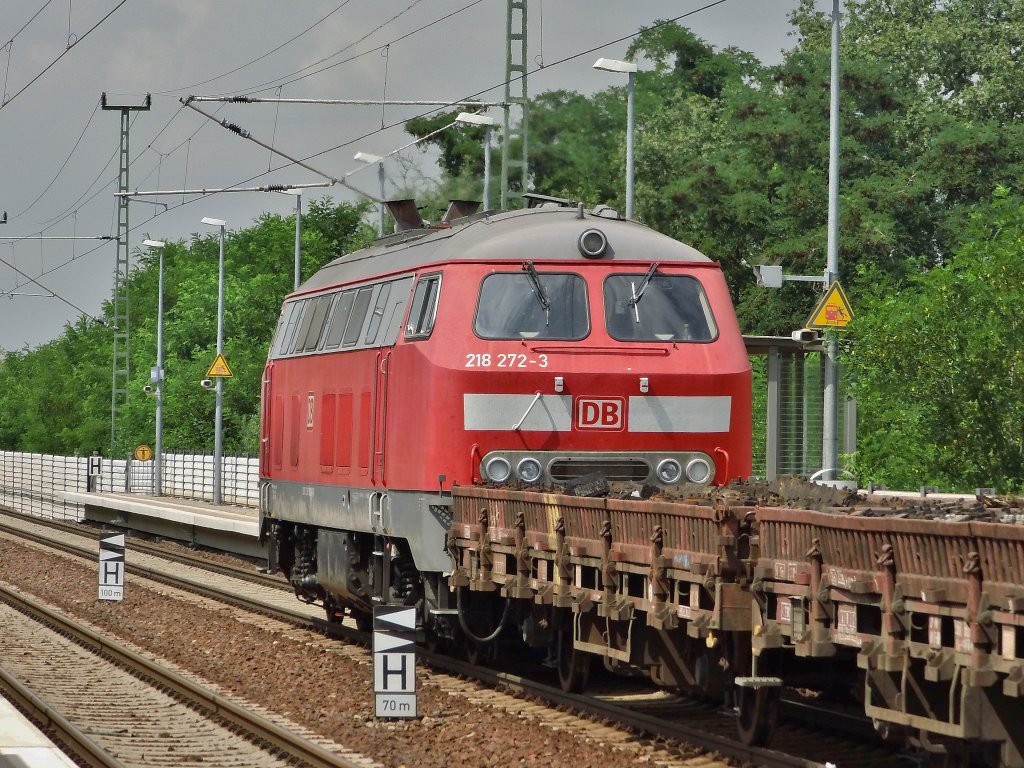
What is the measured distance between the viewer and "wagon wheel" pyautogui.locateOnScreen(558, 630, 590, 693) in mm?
14242

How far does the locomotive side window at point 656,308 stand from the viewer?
15789 millimetres

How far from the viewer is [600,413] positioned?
1548 cm

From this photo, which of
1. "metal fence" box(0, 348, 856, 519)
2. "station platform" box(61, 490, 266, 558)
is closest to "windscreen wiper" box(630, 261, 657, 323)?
"metal fence" box(0, 348, 856, 519)

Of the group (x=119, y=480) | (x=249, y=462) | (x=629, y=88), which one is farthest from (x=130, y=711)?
(x=119, y=480)

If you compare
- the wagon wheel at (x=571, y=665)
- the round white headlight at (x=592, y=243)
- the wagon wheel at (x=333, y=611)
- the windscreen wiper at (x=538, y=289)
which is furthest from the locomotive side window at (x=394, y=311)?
the wagon wheel at (x=333, y=611)

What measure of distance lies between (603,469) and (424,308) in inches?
83.8

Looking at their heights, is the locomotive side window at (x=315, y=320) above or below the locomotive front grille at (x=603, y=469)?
above

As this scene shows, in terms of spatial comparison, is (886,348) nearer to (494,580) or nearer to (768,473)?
(768,473)

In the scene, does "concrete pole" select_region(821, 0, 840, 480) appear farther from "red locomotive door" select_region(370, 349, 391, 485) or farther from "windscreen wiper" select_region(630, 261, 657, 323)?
"red locomotive door" select_region(370, 349, 391, 485)

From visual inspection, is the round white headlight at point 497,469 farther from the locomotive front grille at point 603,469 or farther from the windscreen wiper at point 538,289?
the windscreen wiper at point 538,289

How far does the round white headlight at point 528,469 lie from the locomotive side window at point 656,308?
1.37m

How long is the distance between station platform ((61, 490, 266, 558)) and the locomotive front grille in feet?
45.0

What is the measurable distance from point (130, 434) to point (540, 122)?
1810 centimetres

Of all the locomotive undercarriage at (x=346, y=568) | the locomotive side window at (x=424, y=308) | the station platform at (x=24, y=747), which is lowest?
the station platform at (x=24, y=747)
